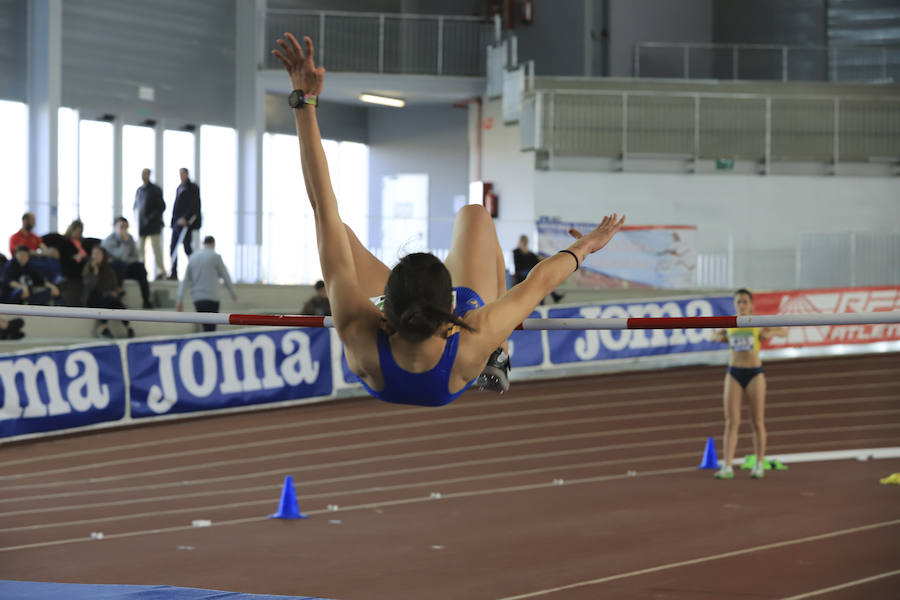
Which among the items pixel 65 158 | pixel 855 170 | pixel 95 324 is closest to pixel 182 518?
pixel 95 324

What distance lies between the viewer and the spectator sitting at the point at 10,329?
1329cm

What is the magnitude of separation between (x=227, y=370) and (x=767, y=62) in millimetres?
16278

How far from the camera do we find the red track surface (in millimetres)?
6656

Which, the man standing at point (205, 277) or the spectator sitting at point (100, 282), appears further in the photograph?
the man standing at point (205, 277)

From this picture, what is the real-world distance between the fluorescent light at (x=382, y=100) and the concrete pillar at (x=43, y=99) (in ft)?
22.6

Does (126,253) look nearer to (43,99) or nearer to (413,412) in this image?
(413,412)

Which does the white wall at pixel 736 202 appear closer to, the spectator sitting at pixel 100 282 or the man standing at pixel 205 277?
the man standing at pixel 205 277

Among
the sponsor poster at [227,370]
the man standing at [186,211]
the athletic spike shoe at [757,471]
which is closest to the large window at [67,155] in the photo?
the man standing at [186,211]

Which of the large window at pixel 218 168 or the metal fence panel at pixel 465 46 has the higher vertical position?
the metal fence panel at pixel 465 46

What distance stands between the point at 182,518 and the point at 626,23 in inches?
745

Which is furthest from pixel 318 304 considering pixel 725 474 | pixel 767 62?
pixel 767 62

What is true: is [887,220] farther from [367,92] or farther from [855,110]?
[367,92]

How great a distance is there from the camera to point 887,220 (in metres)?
22.8

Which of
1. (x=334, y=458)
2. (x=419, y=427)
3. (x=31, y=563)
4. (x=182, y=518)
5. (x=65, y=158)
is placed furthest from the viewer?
(x=65, y=158)
